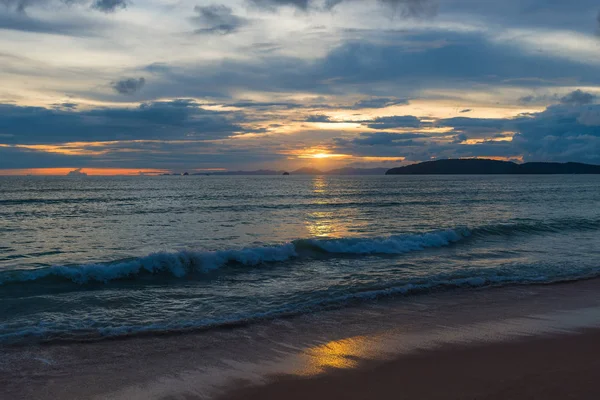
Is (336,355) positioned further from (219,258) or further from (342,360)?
(219,258)

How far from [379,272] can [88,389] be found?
33.2 feet

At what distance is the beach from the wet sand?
2 centimetres

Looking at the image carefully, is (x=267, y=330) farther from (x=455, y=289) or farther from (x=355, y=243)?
(x=355, y=243)

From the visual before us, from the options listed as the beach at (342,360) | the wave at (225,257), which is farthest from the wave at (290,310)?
the wave at (225,257)

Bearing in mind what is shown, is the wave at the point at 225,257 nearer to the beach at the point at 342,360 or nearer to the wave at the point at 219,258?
the wave at the point at 219,258

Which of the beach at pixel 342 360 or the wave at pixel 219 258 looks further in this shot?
the wave at pixel 219 258

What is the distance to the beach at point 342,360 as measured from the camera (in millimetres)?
6273

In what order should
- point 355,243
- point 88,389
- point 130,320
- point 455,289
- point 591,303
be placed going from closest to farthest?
point 88,389
point 130,320
point 591,303
point 455,289
point 355,243

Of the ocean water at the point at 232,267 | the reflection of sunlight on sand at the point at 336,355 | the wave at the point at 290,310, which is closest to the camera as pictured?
the reflection of sunlight on sand at the point at 336,355

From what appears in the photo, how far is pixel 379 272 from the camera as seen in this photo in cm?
1477

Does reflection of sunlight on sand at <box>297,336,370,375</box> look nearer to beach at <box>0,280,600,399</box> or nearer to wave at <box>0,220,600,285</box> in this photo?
beach at <box>0,280,600,399</box>

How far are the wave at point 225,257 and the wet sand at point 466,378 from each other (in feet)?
29.7

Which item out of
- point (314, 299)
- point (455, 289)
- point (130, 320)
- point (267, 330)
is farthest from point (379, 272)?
point (130, 320)

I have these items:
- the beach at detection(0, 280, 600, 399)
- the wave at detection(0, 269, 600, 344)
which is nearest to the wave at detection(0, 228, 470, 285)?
the wave at detection(0, 269, 600, 344)
